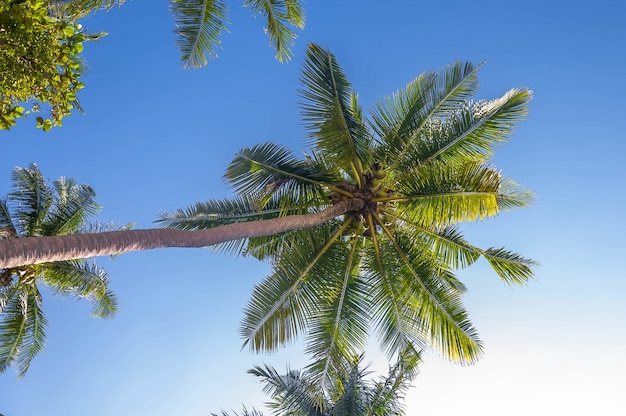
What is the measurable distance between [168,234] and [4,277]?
8071 millimetres

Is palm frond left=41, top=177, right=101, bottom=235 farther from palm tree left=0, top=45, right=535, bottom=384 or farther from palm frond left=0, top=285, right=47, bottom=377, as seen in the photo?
palm tree left=0, top=45, right=535, bottom=384

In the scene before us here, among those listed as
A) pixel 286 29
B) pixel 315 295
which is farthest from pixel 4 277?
pixel 286 29

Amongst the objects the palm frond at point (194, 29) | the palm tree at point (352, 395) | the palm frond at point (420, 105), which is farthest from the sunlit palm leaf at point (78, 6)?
the palm tree at point (352, 395)

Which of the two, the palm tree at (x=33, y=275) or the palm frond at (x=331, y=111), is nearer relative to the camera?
the palm frond at (x=331, y=111)

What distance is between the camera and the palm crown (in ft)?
34.5

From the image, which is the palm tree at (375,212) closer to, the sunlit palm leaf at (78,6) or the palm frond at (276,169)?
the palm frond at (276,169)

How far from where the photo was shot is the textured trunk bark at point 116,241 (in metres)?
5.79

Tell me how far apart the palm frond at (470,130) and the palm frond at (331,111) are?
120cm

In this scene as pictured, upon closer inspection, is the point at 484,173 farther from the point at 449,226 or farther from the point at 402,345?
the point at 402,345

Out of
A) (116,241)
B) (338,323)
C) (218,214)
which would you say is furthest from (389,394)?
(116,241)

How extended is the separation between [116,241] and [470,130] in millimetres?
7077

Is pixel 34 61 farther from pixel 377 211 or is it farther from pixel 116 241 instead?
pixel 377 211

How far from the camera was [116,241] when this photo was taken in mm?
6887

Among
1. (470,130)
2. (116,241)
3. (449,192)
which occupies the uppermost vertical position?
(470,130)
